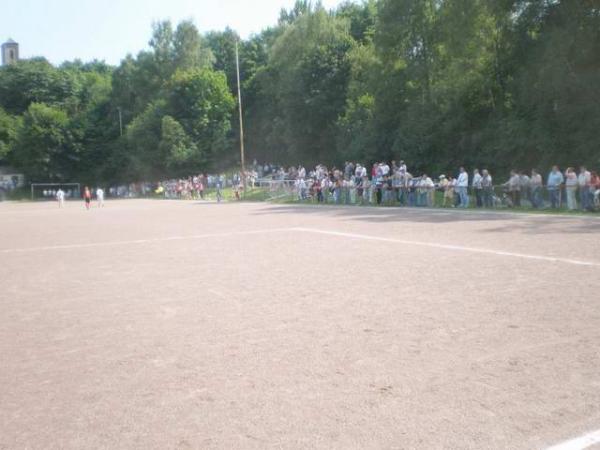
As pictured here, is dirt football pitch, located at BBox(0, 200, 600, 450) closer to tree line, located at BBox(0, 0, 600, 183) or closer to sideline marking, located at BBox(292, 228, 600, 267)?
sideline marking, located at BBox(292, 228, 600, 267)

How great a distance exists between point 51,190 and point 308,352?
3259 inches

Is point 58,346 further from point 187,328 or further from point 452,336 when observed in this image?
point 452,336

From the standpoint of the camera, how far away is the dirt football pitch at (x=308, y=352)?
13.9 feet

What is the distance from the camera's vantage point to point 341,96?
61531 millimetres

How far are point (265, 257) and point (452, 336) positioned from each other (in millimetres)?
7030

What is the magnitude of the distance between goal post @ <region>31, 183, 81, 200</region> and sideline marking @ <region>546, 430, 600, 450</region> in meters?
82.5

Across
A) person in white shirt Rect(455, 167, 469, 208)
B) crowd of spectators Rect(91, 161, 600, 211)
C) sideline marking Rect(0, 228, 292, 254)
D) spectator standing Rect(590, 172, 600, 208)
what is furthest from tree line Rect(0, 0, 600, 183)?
sideline marking Rect(0, 228, 292, 254)

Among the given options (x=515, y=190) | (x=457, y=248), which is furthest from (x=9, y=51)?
(x=457, y=248)

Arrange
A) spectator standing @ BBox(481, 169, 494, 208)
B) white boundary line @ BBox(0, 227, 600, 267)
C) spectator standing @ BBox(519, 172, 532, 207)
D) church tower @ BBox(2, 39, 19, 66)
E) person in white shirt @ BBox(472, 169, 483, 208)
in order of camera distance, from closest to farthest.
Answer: white boundary line @ BBox(0, 227, 600, 267)
spectator standing @ BBox(519, 172, 532, 207)
spectator standing @ BBox(481, 169, 494, 208)
person in white shirt @ BBox(472, 169, 483, 208)
church tower @ BBox(2, 39, 19, 66)

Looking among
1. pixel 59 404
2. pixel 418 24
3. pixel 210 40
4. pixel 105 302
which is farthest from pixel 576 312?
pixel 210 40

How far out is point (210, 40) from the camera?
330 ft

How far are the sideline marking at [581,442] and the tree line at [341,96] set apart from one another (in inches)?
1188

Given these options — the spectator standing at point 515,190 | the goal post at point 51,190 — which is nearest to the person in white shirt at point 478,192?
the spectator standing at point 515,190

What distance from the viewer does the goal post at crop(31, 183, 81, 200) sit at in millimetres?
80250
